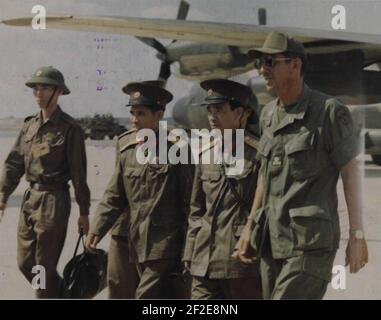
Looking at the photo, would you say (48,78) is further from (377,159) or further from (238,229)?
(377,159)

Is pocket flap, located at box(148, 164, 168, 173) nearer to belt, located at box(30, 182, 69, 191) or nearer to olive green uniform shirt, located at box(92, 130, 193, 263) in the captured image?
olive green uniform shirt, located at box(92, 130, 193, 263)

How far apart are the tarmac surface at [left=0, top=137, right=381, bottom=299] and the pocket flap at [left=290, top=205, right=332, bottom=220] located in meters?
1.23

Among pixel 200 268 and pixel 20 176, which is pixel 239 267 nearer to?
pixel 200 268

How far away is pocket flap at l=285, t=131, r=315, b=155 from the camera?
505 cm

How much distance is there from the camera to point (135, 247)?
5.82 meters

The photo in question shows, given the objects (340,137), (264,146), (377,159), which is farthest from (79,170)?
(377,159)

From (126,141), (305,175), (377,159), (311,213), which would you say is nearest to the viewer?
(311,213)

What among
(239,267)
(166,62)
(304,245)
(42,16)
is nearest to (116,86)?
(42,16)

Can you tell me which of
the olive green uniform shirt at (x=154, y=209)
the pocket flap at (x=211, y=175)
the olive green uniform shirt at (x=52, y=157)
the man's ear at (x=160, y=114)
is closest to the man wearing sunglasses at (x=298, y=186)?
the pocket flap at (x=211, y=175)

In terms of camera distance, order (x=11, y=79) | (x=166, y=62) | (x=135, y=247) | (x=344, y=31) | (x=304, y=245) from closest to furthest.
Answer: (x=304, y=245) < (x=135, y=247) < (x=11, y=79) < (x=344, y=31) < (x=166, y=62)

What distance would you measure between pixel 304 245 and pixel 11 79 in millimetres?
3385

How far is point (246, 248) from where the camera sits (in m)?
5.18

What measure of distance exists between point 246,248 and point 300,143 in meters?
0.81

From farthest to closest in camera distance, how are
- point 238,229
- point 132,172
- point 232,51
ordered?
point 232,51
point 132,172
point 238,229
